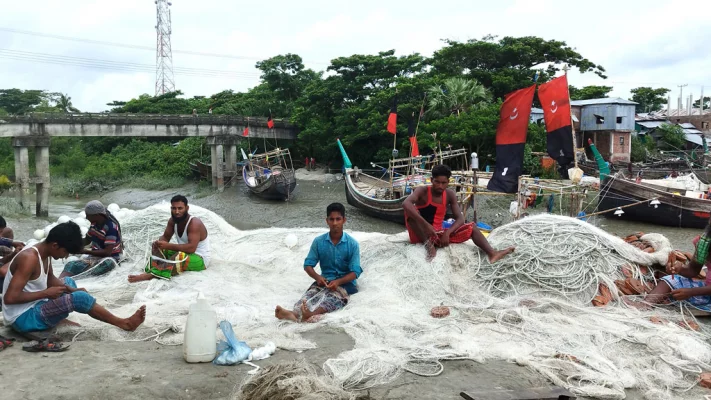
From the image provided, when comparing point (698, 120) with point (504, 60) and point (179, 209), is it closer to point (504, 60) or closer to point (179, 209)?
point (504, 60)

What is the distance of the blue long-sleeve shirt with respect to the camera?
17.1ft

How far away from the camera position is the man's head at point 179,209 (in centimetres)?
606

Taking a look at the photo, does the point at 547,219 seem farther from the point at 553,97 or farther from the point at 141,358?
the point at 553,97

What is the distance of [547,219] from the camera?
5965mm

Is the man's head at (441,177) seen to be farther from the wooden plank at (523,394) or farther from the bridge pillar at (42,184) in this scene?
the bridge pillar at (42,184)

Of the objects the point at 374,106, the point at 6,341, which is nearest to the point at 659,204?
the point at 374,106

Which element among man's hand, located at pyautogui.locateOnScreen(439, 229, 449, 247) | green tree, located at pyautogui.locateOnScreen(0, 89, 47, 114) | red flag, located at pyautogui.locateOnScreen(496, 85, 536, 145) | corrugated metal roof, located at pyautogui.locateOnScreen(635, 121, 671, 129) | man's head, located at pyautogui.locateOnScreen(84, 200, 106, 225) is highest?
green tree, located at pyautogui.locateOnScreen(0, 89, 47, 114)

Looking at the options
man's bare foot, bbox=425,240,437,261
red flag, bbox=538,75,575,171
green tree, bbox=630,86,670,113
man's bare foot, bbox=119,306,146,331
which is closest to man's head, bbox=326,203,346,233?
man's bare foot, bbox=425,240,437,261

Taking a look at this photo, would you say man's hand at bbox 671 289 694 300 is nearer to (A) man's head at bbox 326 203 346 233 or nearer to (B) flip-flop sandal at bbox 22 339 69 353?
(A) man's head at bbox 326 203 346 233

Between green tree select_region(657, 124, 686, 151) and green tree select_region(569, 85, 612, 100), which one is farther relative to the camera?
green tree select_region(657, 124, 686, 151)

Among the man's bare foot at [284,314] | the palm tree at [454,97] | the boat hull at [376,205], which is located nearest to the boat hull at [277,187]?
the boat hull at [376,205]

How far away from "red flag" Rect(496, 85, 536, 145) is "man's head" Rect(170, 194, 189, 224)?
555cm

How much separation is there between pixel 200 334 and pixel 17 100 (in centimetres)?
5326

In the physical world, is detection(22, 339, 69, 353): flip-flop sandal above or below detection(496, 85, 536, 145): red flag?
below
